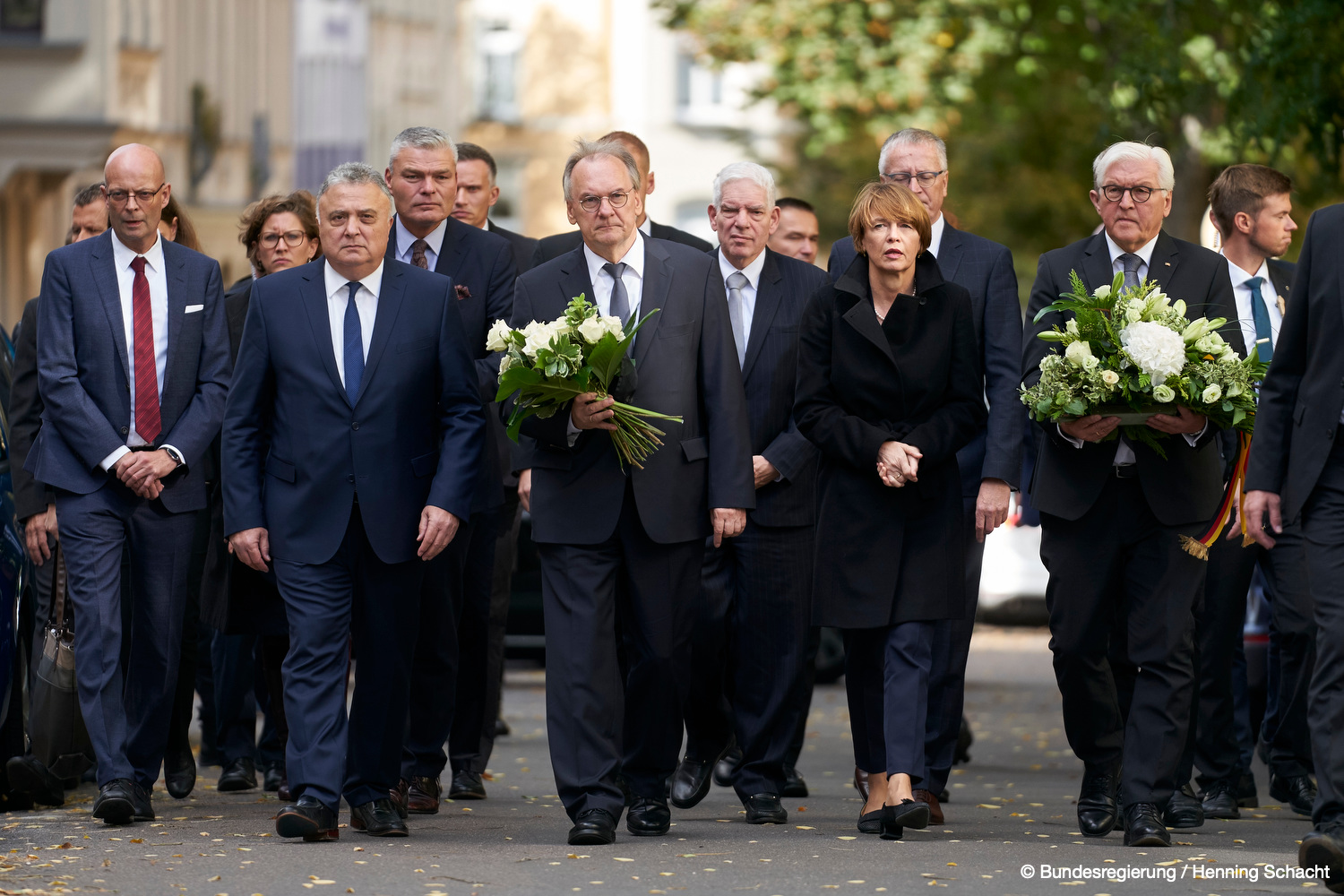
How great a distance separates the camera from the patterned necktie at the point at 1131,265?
9062mm

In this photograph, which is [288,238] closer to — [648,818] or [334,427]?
[334,427]

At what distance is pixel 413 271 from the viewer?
8.78m

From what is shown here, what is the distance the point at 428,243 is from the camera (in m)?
9.89

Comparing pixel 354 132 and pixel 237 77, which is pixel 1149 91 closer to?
pixel 237 77

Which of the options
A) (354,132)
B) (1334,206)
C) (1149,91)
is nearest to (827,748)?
(1149,91)

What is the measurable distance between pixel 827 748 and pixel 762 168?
4431 millimetres

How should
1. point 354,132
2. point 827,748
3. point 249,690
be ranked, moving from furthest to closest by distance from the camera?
point 354,132 < point 827,748 < point 249,690

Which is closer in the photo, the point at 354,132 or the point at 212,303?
the point at 212,303

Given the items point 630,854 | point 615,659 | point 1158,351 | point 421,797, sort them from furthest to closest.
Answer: point 421,797 → point 615,659 → point 1158,351 → point 630,854

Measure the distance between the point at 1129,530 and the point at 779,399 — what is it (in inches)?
68.6

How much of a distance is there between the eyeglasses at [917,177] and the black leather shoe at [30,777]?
14.1ft

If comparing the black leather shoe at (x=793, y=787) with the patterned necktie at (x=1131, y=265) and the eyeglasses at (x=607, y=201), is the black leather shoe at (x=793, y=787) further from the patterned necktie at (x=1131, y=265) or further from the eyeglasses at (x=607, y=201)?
the eyeglasses at (x=607, y=201)

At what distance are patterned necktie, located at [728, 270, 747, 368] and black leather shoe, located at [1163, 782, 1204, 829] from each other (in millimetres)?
2574

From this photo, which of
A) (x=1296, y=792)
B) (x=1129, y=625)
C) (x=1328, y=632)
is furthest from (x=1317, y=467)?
(x=1296, y=792)
